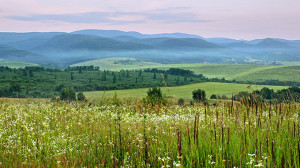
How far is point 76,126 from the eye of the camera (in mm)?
9078

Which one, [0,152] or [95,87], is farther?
[95,87]

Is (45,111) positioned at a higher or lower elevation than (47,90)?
higher

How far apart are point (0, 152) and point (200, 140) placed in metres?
4.71

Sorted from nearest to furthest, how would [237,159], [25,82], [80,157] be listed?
[237,159] → [80,157] → [25,82]

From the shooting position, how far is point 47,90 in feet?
439

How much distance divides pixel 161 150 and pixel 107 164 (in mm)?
1145

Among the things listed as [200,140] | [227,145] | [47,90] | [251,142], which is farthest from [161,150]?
[47,90]

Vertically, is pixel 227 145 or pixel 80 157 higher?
pixel 227 145

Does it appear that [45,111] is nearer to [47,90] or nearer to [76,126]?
[76,126]

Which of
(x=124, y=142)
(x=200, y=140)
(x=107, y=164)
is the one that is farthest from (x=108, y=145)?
(x=200, y=140)

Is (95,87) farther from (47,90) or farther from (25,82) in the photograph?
(25,82)

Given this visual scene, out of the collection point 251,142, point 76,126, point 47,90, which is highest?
point 251,142

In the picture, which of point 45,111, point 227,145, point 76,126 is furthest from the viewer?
point 45,111

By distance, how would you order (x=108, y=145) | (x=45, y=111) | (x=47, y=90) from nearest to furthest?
1. (x=108, y=145)
2. (x=45, y=111)
3. (x=47, y=90)
